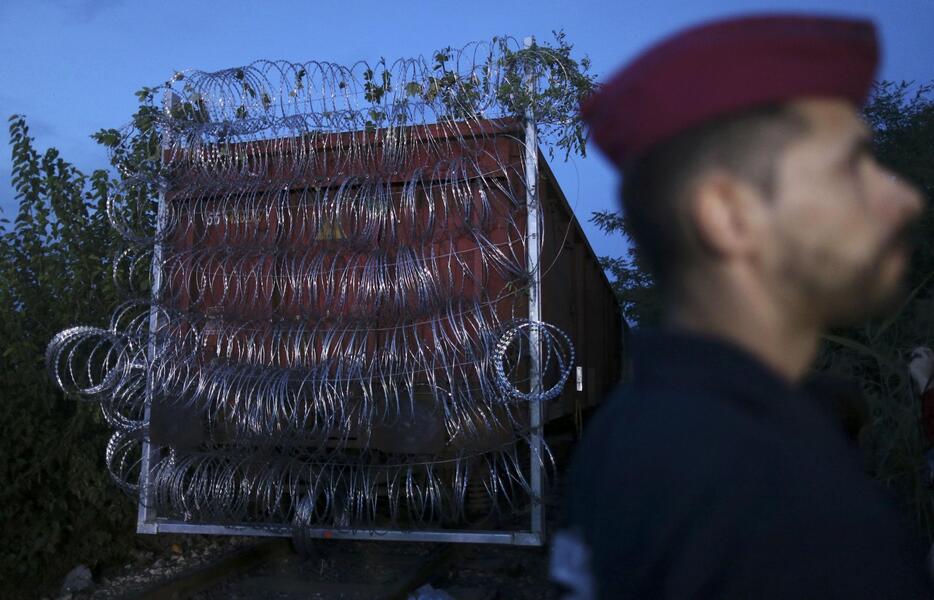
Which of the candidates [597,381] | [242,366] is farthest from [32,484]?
[597,381]

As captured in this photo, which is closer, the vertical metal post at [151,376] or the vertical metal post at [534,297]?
the vertical metal post at [534,297]

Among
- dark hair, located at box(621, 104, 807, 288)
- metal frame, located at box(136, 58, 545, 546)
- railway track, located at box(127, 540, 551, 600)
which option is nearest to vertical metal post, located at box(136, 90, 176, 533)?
metal frame, located at box(136, 58, 545, 546)

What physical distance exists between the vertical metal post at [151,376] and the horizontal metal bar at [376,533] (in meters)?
0.06

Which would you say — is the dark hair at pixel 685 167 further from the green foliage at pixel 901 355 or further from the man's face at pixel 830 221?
the green foliage at pixel 901 355

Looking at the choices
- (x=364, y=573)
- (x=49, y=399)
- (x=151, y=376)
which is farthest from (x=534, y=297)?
(x=49, y=399)

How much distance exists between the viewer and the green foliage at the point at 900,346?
4055 millimetres

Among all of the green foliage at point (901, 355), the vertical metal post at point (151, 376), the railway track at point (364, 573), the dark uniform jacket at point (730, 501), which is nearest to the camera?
the dark uniform jacket at point (730, 501)

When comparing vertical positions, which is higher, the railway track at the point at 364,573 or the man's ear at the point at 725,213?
the man's ear at the point at 725,213

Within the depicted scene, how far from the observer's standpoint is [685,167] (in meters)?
0.86

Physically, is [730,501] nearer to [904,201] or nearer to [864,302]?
[864,302]

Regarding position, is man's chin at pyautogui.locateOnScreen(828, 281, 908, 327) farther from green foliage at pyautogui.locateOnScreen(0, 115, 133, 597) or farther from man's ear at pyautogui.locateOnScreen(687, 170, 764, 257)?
green foliage at pyautogui.locateOnScreen(0, 115, 133, 597)

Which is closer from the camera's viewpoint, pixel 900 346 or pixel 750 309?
pixel 750 309

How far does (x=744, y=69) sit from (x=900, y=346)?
479cm

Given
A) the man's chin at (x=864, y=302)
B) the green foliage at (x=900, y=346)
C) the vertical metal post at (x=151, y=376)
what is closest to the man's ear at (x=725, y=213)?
the man's chin at (x=864, y=302)
